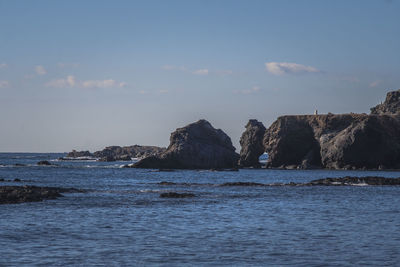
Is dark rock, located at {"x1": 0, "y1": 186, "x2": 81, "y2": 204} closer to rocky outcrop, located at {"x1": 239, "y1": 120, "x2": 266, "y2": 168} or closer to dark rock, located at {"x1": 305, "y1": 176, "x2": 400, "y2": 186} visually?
dark rock, located at {"x1": 305, "y1": 176, "x2": 400, "y2": 186}

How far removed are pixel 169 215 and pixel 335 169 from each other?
94.9 meters

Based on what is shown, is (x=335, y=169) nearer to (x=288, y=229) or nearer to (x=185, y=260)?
(x=288, y=229)

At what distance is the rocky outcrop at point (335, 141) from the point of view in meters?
123

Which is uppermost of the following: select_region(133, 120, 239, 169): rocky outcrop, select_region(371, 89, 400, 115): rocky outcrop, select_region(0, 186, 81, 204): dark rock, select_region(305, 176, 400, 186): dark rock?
select_region(371, 89, 400, 115): rocky outcrop

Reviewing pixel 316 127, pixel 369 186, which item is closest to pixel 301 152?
pixel 316 127

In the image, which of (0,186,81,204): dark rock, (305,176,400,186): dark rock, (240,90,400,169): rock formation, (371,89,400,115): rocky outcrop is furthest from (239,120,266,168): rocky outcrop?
(0,186,81,204): dark rock

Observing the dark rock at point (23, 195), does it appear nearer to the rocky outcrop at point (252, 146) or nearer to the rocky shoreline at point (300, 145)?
the rocky shoreline at point (300, 145)

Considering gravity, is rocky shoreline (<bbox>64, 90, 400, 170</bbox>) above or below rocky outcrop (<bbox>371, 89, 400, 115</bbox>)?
below

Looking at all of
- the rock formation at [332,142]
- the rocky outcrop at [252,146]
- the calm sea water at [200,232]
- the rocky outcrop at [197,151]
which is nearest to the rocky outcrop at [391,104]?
the rock formation at [332,142]

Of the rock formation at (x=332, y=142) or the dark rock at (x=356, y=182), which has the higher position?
the rock formation at (x=332, y=142)

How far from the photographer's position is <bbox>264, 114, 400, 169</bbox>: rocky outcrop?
12338 cm

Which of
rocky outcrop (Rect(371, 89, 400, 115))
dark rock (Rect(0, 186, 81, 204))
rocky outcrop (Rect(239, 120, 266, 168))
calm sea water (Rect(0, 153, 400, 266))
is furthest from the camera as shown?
rocky outcrop (Rect(371, 89, 400, 115))

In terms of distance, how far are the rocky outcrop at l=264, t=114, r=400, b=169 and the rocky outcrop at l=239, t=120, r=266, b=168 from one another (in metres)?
4.22

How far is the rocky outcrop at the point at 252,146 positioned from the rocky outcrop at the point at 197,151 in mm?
3955
